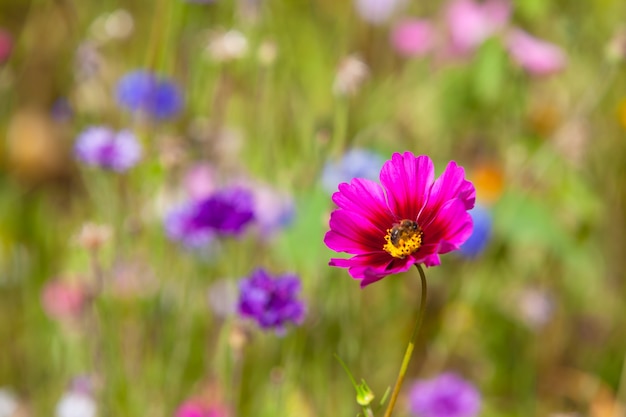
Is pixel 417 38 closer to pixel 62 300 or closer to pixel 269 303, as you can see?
pixel 62 300

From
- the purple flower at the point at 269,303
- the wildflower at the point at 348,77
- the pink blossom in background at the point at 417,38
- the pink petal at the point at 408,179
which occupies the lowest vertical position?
the pink petal at the point at 408,179

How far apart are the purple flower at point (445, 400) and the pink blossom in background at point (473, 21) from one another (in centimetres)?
53

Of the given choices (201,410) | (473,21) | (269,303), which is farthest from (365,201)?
(473,21)

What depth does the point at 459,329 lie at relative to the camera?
1.17 m

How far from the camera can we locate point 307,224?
1.01 metres

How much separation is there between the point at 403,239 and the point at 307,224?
1.67 feet

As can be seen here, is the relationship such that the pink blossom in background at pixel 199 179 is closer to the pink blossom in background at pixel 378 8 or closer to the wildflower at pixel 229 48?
the wildflower at pixel 229 48

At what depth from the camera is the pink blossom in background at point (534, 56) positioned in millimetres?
1162

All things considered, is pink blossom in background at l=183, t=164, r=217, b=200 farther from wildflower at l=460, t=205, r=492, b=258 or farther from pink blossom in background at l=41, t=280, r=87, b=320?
wildflower at l=460, t=205, r=492, b=258

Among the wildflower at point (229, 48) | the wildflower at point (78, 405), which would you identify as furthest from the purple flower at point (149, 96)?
the wildflower at point (78, 405)

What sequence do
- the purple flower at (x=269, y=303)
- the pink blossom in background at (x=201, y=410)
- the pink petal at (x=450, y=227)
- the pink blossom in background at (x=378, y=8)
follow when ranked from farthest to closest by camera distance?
the pink blossom in background at (x=378, y=8)
the pink blossom in background at (x=201, y=410)
the purple flower at (x=269, y=303)
the pink petal at (x=450, y=227)

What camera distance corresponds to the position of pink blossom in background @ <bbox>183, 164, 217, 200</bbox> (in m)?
1.23

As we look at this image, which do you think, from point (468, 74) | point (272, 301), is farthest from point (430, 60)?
point (272, 301)

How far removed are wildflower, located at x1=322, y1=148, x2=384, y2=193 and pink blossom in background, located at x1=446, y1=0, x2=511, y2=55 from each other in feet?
1.08
